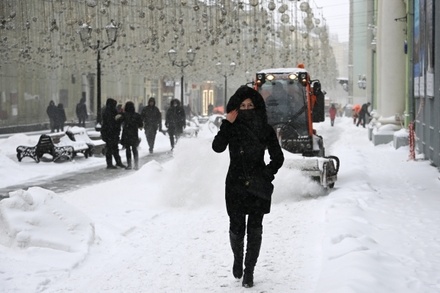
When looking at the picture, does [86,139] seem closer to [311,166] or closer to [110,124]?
[110,124]

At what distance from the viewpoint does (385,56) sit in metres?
28.7

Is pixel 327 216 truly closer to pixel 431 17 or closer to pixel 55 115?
pixel 431 17

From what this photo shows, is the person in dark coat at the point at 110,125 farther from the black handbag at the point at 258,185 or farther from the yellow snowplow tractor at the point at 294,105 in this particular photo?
the black handbag at the point at 258,185

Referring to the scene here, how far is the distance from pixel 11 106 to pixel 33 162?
2458 centimetres

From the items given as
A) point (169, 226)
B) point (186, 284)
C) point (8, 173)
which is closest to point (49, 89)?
point (8, 173)

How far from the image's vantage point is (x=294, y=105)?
16.7 meters

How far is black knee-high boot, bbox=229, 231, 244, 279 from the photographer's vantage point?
7.23 meters

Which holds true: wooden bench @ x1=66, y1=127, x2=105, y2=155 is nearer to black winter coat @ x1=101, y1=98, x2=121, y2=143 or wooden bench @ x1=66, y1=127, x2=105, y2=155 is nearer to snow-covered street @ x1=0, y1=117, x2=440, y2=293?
black winter coat @ x1=101, y1=98, x2=121, y2=143

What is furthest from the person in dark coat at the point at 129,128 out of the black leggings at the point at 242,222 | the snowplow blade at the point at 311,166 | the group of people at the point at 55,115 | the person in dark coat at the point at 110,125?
the group of people at the point at 55,115

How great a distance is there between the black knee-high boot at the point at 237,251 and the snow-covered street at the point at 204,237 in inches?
3.3

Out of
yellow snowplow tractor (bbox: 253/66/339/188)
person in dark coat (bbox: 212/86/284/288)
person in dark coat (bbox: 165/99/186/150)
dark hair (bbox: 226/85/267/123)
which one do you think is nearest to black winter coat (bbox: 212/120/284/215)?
person in dark coat (bbox: 212/86/284/288)

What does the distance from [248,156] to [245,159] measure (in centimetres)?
4

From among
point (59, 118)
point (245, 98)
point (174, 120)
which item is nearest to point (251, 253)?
point (245, 98)

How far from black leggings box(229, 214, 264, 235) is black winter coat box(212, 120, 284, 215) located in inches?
1.9
